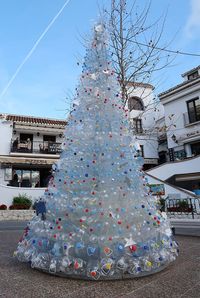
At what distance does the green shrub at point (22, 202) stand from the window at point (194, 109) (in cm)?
1468

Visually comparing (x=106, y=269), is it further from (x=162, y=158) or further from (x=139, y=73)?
(x=162, y=158)

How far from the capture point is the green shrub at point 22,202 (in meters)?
15.2

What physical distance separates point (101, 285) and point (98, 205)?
3.28ft

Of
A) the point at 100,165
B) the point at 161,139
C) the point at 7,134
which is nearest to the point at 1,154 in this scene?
the point at 7,134

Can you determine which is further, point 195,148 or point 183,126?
point 183,126

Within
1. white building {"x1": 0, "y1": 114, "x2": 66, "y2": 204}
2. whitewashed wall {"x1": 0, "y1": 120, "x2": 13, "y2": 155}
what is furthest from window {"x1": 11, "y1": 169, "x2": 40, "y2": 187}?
whitewashed wall {"x1": 0, "y1": 120, "x2": 13, "y2": 155}

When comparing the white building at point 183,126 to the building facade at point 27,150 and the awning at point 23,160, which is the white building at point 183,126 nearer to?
the awning at point 23,160

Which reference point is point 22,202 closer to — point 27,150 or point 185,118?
point 27,150

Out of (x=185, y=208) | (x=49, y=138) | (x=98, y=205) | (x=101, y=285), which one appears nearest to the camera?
(x=101, y=285)

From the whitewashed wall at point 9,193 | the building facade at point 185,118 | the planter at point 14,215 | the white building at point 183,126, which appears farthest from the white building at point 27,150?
the building facade at point 185,118

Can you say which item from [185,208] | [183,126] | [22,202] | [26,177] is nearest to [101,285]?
[185,208]

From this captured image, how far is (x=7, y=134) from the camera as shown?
2038cm

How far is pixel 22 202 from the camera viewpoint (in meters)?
15.4

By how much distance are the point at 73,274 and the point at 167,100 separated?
20786 mm
